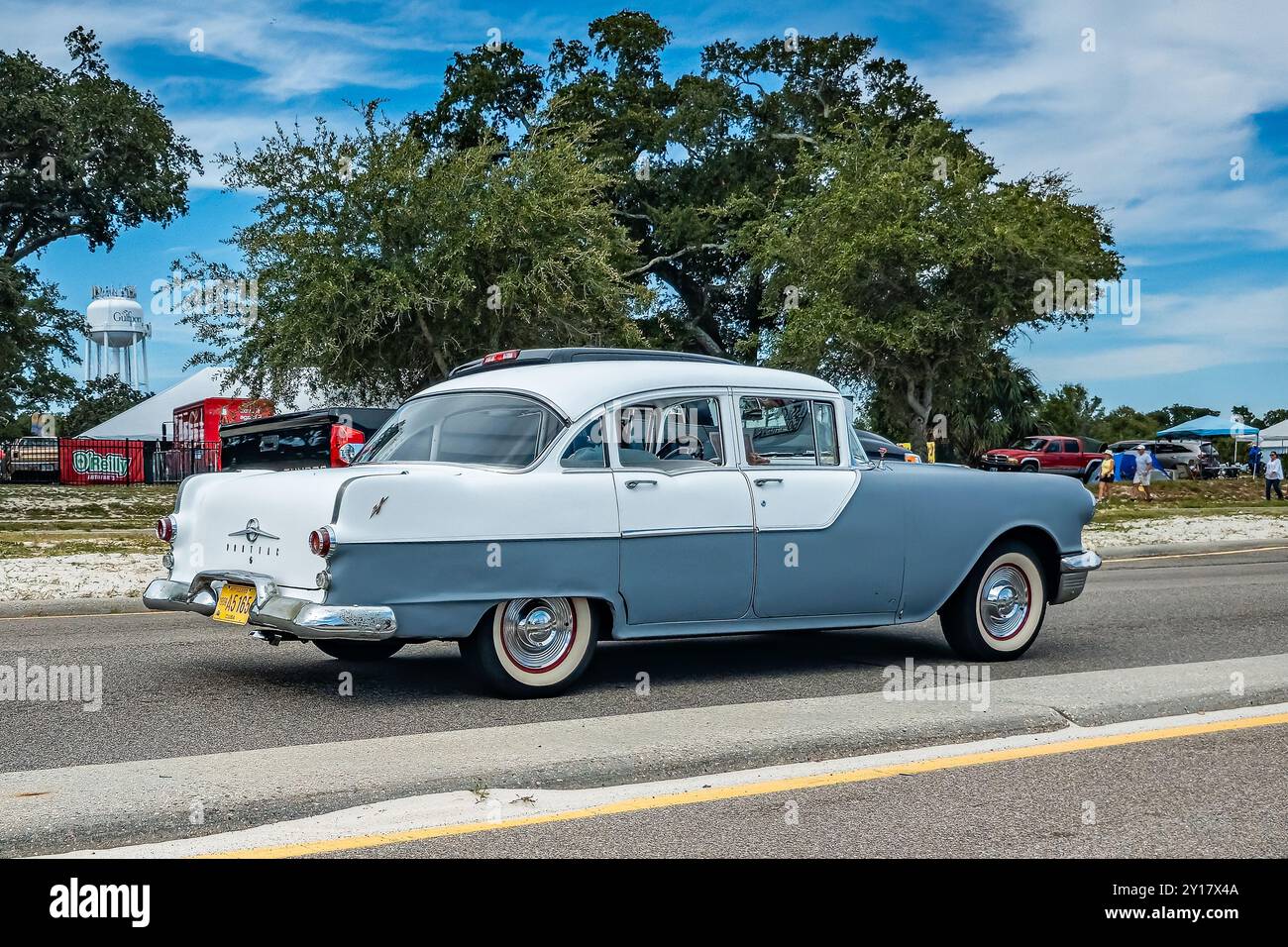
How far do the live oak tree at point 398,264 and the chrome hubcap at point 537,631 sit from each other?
848 inches

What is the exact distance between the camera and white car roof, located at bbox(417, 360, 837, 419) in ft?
26.2

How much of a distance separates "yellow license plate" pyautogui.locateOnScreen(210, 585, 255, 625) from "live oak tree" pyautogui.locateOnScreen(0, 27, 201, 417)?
3008 centimetres

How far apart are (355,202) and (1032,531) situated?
23.4 meters

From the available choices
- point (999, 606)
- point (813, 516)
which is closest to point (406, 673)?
point (813, 516)

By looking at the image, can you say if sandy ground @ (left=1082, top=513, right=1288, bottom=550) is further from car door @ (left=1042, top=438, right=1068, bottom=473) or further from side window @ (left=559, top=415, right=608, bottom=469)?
car door @ (left=1042, top=438, right=1068, bottom=473)

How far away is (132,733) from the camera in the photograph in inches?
266

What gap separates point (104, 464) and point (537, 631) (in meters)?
42.9

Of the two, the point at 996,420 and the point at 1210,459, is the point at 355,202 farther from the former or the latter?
the point at 1210,459

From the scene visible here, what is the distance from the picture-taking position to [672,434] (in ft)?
27.0

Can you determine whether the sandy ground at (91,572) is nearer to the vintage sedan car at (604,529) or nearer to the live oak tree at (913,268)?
the vintage sedan car at (604,529)

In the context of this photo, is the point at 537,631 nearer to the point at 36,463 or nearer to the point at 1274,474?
the point at 1274,474

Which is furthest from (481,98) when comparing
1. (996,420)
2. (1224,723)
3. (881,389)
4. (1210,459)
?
(1224,723)

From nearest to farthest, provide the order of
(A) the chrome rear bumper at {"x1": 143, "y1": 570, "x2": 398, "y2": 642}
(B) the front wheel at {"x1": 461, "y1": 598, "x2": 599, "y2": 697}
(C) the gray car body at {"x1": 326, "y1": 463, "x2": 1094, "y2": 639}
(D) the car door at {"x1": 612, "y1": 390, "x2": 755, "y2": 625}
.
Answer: (A) the chrome rear bumper at {"x1": 143, "y1": 570, "x2": 398, "y2": 642}
(C) the gray car body at {"x1": 326, "y1": 463, "x2": 1094, "y2": 639}
(B) the front wheel at {"x1": 461, "y1": 598, "x2": 599, "y2": 697}
(D) the car door at {"x1": 612, "y1": 390, "x2": 755, "y2": 625}

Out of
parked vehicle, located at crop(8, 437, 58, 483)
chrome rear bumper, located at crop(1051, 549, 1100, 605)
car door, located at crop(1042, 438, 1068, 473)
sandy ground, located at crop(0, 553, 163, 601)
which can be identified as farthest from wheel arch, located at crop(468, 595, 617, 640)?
car door, located at crop(1042, 438, 1068, 473)
